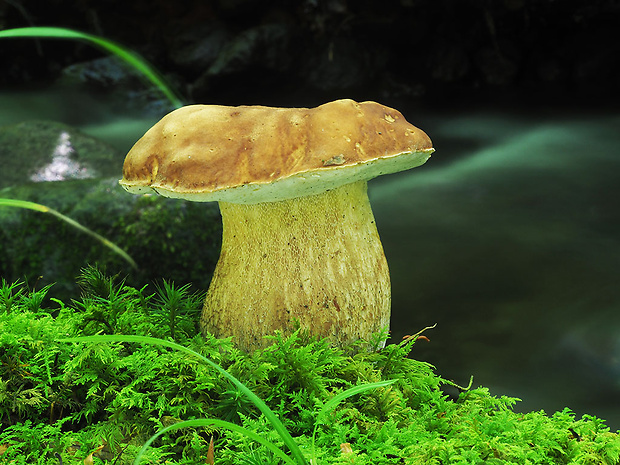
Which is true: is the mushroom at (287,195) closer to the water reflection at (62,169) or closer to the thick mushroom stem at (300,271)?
the thick mushroom stem at (300,271)

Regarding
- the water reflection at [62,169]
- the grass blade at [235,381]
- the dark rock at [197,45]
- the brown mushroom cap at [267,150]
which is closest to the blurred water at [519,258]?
the brown mushroom cap at [267,150]

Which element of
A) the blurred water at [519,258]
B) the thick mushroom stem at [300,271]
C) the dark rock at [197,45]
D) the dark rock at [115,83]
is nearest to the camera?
the thick mushroom stem at [300,271]

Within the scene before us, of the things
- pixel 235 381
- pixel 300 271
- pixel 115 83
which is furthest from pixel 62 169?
pixel 115 83

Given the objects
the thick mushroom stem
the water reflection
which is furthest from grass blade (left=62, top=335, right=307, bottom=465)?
the water reflection

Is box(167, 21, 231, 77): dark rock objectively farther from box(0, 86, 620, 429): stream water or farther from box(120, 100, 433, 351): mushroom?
box(120, 100, 433, 351): mushroom

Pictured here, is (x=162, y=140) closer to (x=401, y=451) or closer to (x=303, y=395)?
(x=303, y=395)

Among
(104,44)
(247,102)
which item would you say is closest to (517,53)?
(247,102)

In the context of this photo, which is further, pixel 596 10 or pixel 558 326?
pixel 596 10

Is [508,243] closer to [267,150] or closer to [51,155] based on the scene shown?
[267,150]
